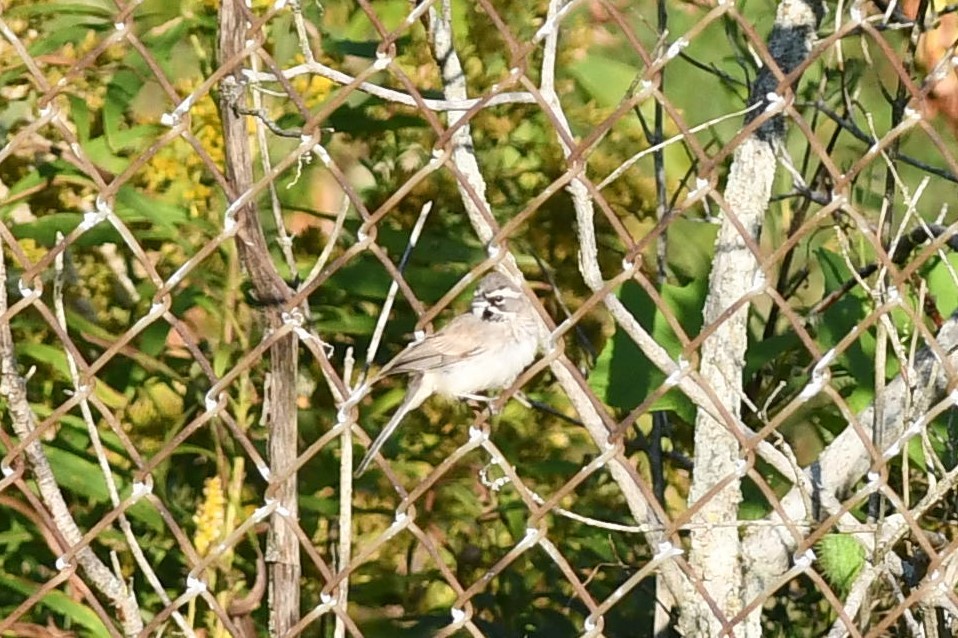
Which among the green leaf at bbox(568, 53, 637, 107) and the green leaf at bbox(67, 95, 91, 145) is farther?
the green leaf at bbox(568, 53, 637, 107)

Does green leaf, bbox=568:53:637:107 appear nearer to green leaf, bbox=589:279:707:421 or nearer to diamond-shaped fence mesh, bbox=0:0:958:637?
diamond-shaped fence mesh, bbox=0:0:958:637

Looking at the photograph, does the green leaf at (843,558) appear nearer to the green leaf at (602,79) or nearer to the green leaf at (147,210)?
the green leaf at (602,79)

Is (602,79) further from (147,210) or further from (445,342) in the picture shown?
(147,210)

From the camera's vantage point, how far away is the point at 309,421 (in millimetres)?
3742

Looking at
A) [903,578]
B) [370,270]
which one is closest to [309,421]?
[370,270]

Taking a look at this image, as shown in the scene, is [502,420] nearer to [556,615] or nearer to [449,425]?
[449,425]

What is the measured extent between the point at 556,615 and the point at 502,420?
52cm

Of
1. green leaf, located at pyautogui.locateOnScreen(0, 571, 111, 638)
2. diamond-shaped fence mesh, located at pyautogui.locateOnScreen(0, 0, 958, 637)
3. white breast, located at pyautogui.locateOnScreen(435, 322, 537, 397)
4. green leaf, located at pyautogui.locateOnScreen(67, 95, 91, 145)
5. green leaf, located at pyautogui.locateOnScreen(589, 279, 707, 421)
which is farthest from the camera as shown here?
white breast, located at pyautogui.locateOnScreen(435, 322, 537, 397)

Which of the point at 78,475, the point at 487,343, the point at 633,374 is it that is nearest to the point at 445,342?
the point at 487,343

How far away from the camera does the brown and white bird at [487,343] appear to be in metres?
3.89

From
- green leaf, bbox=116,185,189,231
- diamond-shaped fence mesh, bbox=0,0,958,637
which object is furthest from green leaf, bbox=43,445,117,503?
green leaf, bbox=116,185,189,231

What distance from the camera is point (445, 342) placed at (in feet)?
12.9

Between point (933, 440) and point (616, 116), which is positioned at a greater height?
point (616, 116)

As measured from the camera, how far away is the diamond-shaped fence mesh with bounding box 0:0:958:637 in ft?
9.50
